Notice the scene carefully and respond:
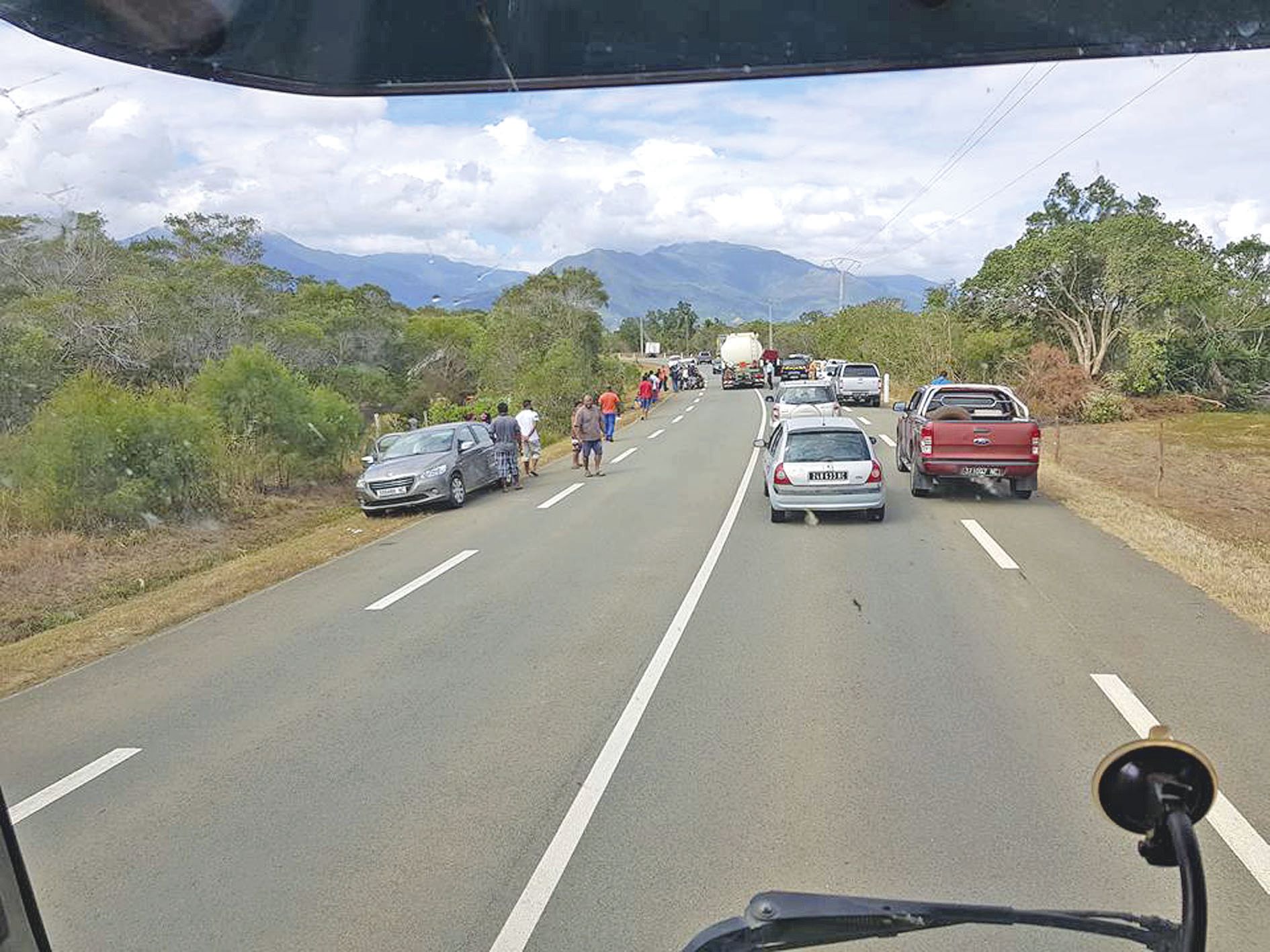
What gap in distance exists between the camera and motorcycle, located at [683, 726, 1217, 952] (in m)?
1.62

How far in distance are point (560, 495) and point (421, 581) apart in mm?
7479

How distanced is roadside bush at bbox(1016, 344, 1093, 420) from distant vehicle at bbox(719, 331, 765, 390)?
28.9m

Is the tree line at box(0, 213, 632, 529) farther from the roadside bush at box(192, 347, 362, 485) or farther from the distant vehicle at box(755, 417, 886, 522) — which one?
the distant vehicle at box(755, 417, 886, 522)

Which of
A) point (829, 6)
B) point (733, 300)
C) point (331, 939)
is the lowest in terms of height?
point (331, 939)

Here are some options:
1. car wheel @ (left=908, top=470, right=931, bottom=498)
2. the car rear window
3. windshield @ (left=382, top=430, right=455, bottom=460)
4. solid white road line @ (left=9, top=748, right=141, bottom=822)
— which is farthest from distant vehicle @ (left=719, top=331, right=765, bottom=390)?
solid white road line @ (left=9, top=748, right=141, bottom=822)

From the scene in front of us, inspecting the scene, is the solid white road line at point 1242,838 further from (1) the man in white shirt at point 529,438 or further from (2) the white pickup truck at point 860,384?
(2) the white pickup truck at point 860,384

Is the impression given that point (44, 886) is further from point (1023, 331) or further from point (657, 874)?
point (1023, 331)

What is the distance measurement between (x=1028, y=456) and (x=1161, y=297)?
18775 mm

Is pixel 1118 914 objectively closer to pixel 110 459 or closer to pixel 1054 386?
pixel 110 459

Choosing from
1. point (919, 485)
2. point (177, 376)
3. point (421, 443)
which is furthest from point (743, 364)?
point (919, 485)

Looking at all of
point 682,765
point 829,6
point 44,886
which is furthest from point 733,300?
point 44,886

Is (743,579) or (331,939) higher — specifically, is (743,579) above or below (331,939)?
below

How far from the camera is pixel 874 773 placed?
542cm

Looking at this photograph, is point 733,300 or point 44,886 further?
point 733,300
